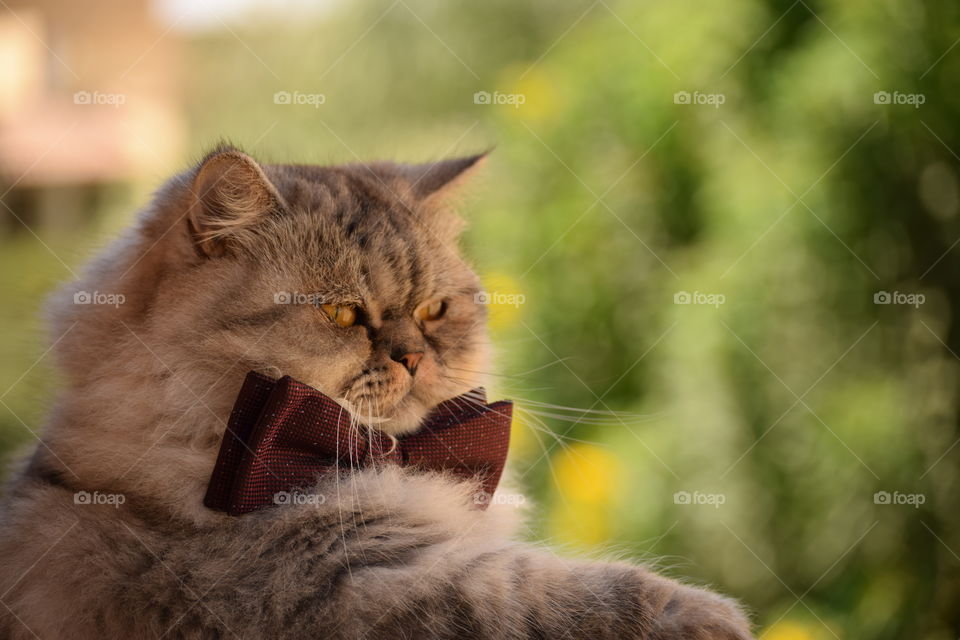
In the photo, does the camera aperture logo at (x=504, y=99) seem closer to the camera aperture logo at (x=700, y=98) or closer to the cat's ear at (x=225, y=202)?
the camera aperture logo at (x=700, y=98)

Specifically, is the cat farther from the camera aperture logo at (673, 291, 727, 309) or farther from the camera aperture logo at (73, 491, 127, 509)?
the camera aperture logo at (673, 291, 727, 309)

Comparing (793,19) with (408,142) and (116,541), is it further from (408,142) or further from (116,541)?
(116,541)

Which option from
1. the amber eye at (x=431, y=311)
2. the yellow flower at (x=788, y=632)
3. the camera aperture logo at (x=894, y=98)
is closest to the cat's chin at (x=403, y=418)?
the amber eye at (x=431, y=311)

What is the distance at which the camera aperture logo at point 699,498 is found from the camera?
1876mm

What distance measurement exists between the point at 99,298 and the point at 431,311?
43 centimetres

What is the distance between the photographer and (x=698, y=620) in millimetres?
868

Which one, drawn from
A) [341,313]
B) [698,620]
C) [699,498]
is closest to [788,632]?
[699,498]

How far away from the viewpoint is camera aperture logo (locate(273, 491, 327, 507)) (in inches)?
37.3

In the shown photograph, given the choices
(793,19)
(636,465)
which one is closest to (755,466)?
(636,465)

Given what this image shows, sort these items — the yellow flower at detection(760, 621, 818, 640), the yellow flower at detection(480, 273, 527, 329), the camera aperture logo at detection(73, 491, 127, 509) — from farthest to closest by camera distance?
1. the yellow flower at detection(760, 621, 818, 640)
2. the yellow flower at detection(480, 273, 527, 329)
3. the camera aperture logo at detection(73, 491, 127, 509)

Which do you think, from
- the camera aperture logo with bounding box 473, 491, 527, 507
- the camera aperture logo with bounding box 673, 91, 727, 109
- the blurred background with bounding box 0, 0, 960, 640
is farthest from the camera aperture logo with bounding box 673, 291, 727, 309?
the camera aperture logo with bounding box 473, 491, 527, 507

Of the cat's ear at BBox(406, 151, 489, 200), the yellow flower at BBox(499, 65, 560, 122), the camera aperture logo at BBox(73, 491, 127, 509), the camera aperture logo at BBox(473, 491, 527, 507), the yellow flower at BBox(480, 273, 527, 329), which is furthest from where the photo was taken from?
the yellow flower at BBox(499, 65, 560, 122)

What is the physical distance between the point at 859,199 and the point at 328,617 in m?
1.50

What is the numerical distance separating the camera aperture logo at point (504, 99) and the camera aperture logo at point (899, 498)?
122 centimetres
